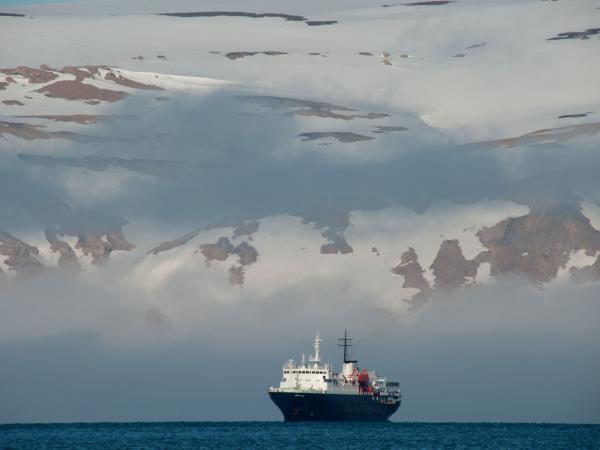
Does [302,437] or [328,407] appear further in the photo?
[328,407]

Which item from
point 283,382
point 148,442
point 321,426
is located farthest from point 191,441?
point 283,382

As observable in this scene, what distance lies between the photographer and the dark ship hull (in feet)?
543

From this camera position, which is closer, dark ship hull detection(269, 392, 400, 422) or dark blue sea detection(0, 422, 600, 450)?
dark blue sea detection(0, 422, 600, 450)

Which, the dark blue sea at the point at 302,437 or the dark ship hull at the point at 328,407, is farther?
the dark ship hull at the point at 328,407

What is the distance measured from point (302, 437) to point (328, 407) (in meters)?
28.5

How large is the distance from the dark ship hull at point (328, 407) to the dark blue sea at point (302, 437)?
62.2 inches

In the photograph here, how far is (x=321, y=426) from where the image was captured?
156875mm

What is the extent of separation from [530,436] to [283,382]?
93.2 ft

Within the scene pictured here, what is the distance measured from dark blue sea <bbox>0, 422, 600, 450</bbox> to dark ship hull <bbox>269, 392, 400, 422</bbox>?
158 cm

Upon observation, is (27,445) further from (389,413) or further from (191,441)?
(389,413)

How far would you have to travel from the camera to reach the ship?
16575cm

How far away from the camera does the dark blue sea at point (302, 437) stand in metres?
130

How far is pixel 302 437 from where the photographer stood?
454ft

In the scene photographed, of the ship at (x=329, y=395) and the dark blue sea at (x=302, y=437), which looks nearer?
the dark blue sea at (x=302, y=437)
